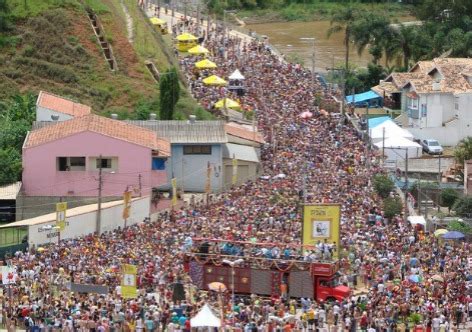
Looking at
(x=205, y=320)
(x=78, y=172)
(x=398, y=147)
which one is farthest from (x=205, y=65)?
(x=205, y=320)

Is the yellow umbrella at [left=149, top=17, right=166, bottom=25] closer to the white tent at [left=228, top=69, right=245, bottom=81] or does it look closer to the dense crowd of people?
the white tent at [left=228, top=69, right=245, bottom=81]

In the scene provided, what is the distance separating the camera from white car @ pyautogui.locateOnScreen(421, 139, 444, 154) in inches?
3398

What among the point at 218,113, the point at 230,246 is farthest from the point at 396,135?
the point at 230,246

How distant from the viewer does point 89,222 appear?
201ft

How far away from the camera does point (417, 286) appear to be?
5300 centimetres

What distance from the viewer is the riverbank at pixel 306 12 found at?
14400cm

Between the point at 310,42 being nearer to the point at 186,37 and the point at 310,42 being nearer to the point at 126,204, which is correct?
the point at 186,37

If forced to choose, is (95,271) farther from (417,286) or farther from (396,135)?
(396,135)

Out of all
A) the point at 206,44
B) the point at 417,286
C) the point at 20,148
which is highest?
the point at 206,44

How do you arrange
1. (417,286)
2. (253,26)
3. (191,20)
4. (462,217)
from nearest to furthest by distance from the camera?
(417,286) → (462,217) → (191,20) → (253,26)

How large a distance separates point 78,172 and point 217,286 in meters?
16.7

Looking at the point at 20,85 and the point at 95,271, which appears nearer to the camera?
the point at 95,271

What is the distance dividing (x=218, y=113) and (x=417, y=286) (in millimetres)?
31929

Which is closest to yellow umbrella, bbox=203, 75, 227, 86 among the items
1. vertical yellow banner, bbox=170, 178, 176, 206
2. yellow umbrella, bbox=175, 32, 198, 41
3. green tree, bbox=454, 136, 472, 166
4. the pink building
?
yellow umbrella, bbox=175, 32, 198, 41
